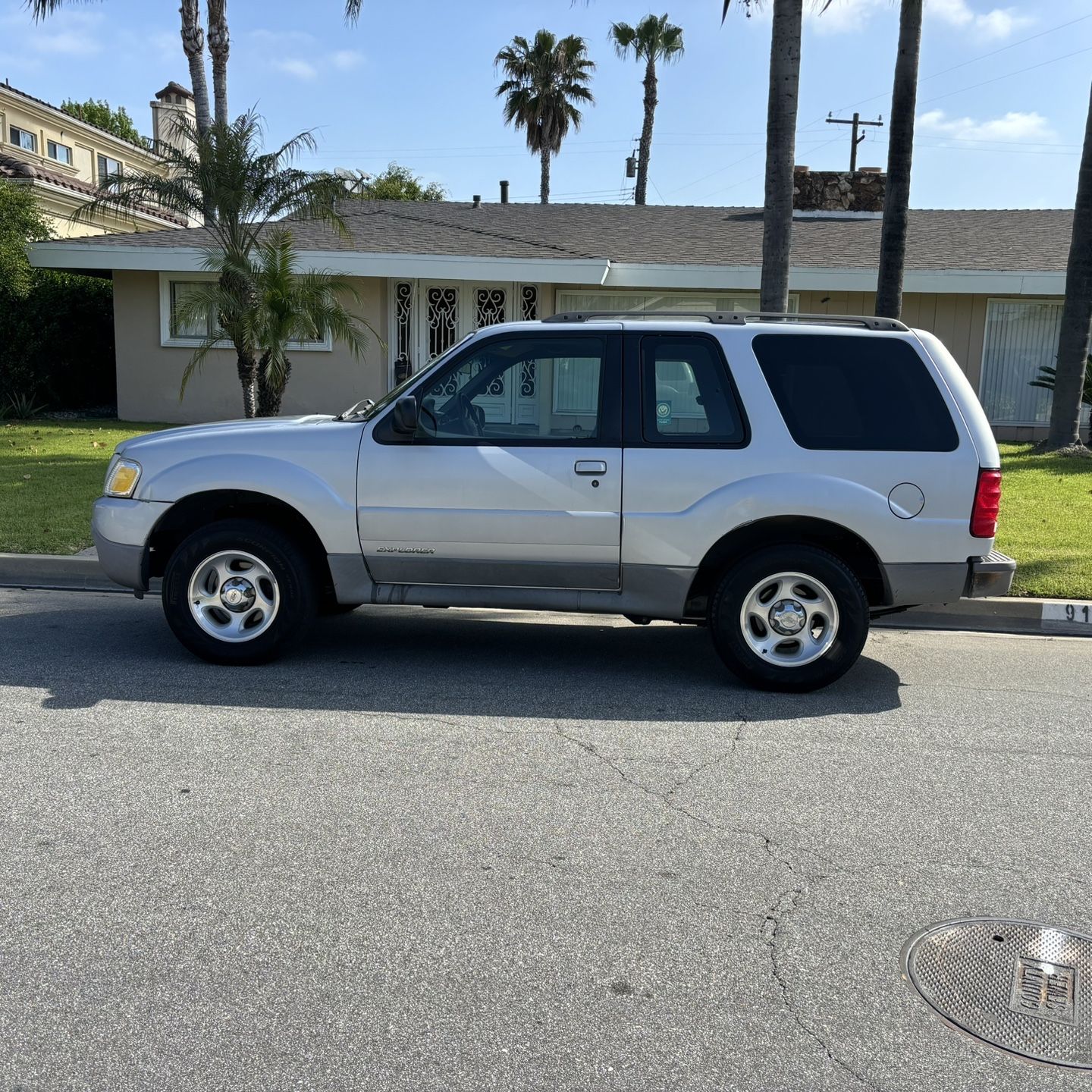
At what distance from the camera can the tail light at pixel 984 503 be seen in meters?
5.91

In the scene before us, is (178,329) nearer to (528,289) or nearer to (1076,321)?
(528,289)

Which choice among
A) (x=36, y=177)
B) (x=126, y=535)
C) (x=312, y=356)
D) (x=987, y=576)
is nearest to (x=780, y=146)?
(x=987, y=576)

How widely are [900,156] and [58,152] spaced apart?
100 ft

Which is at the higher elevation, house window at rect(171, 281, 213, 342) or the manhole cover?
house window at rect(171, 281, 213, 342)

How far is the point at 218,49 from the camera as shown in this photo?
20000 mm

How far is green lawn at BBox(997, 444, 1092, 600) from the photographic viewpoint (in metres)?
8.39

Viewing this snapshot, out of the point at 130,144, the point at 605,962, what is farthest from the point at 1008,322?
the point at 130,144

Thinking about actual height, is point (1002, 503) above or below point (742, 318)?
below

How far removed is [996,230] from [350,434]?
18629 mm

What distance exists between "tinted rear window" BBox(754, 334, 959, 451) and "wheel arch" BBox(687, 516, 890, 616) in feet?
1.42

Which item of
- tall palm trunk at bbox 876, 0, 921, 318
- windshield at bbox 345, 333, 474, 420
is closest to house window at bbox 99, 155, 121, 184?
tall palm trunk at bbox 876, 0, 921, 318

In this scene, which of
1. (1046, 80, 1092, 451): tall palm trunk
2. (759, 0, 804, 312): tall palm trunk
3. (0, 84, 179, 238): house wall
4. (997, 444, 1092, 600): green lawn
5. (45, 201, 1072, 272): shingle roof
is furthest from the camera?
(0, 84, 179, 238): house wall

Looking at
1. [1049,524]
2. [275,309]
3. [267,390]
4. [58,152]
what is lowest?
[1049,524]

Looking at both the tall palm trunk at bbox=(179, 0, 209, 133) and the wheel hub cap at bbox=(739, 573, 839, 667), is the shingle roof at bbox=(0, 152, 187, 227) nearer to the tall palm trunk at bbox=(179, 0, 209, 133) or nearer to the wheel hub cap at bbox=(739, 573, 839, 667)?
the tall palm trunk at bbox=(179, 0, 209, 133)
